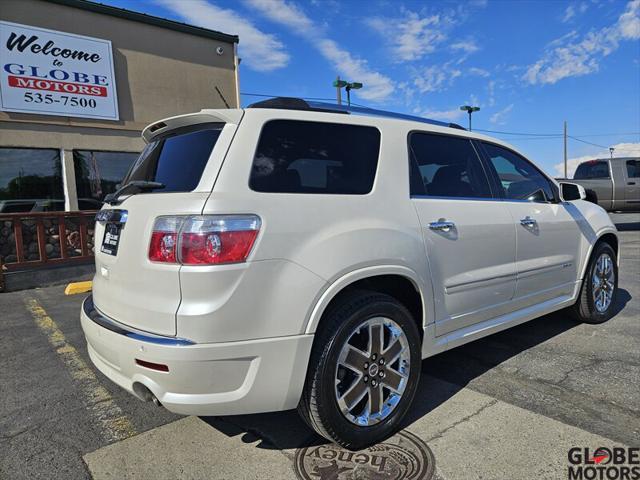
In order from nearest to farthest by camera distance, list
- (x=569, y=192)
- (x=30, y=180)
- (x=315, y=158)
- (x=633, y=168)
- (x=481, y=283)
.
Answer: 1. (x=315, y=158)
2. (x=481, y=283)
3. (x=569, y=192)
4. (x=30, y=180)
5. (x=633, y=168)

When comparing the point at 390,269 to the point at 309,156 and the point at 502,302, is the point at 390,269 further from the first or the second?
the point at 502,302

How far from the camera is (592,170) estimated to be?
13820mm

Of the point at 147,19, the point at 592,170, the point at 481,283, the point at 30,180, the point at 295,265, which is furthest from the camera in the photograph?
the point at 592,170

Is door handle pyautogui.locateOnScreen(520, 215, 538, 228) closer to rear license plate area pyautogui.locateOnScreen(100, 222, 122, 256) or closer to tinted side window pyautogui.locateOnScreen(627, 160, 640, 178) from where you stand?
rear license plate area pyautogui.locateOnScreen(100, 222, 122, 256)

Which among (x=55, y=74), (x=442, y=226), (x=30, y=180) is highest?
(x=55, y=74)

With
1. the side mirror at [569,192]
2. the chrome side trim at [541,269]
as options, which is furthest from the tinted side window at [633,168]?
the chrome side trim at [541,269]

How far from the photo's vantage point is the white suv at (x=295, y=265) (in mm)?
2062

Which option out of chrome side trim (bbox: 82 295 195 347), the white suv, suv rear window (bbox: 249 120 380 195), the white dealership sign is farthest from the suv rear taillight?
the white dealership sign

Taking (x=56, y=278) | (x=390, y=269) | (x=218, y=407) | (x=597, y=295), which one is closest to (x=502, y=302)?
(x=390, y=269)

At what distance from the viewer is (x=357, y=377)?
97.0 inches

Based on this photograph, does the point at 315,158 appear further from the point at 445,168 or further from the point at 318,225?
the point at 445,168

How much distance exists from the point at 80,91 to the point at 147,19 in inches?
98.2

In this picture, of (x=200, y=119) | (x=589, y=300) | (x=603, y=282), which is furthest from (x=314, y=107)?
(x=603, y=282)

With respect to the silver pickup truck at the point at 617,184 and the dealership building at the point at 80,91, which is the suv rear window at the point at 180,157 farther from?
the silver pickup truck at the point at 617,184
